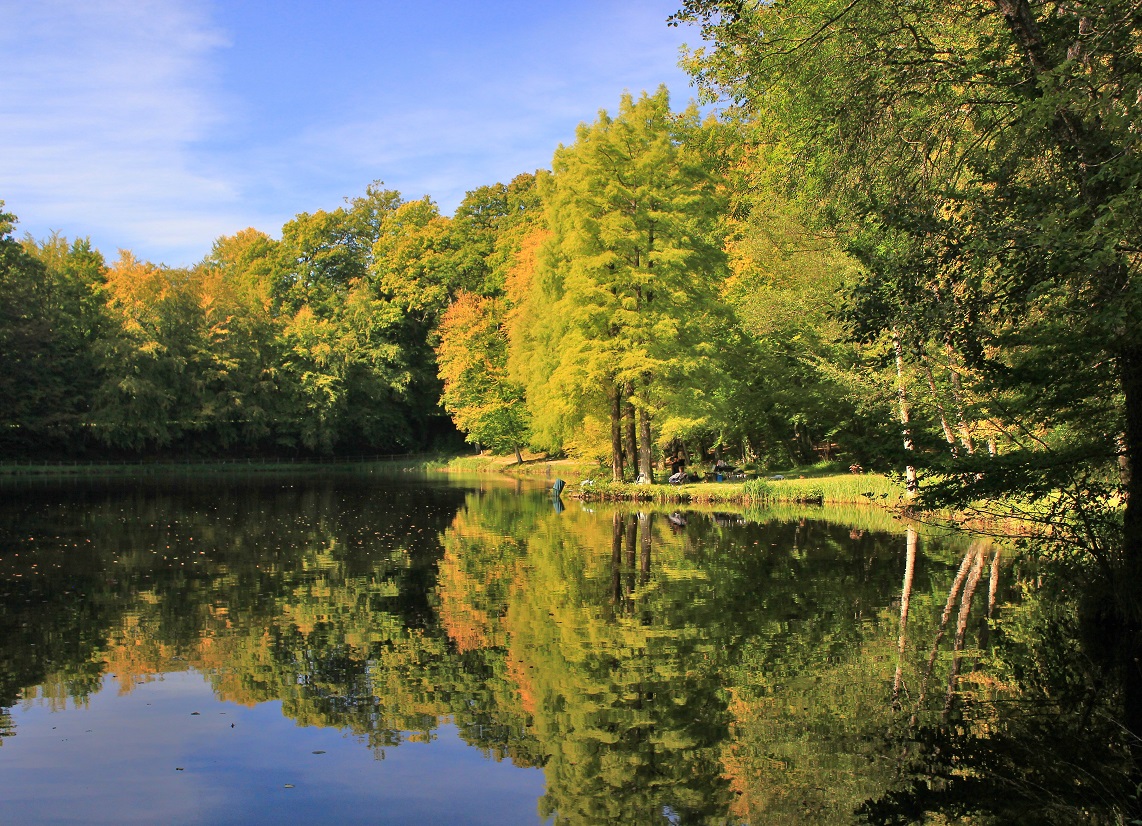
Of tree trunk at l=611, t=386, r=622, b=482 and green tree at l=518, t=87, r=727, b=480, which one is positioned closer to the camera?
green tree at l=518, t=87, r=727, b=480

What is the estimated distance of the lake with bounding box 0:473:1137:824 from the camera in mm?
7328

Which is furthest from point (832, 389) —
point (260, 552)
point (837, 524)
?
point (260, 552)

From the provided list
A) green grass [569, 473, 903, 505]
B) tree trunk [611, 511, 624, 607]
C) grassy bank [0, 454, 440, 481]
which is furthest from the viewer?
grassy bank [0, 454, 440, 481]

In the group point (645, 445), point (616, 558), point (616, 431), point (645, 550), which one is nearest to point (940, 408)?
point (645, 550)

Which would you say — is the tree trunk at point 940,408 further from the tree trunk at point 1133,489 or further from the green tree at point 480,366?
the green tree at point 480,366

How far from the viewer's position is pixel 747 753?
8.12 meters

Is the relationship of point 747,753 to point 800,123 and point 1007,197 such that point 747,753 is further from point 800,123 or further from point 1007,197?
point 800,123

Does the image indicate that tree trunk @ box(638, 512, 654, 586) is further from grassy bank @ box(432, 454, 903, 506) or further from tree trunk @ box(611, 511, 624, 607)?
grassy bank @ box(432, 454, 903, 506)

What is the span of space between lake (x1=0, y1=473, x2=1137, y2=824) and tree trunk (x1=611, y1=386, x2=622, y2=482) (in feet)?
48.3

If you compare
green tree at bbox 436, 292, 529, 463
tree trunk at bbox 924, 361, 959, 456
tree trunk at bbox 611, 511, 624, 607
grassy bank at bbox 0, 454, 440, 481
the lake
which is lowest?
the lake

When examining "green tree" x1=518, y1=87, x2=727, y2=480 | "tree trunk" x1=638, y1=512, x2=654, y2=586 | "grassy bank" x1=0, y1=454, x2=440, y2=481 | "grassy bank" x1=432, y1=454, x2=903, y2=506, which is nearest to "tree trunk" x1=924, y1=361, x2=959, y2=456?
"grassy bank" x1=432, y1=454, x2=903, y2=506

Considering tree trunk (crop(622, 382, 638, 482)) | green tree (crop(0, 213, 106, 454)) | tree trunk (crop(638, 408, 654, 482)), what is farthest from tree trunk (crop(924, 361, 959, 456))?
green tree (crop(0, 213, 106, 454))

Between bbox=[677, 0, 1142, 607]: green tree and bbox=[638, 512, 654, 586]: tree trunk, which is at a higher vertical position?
bbox=[677, 0, 1142, 607]: green tree

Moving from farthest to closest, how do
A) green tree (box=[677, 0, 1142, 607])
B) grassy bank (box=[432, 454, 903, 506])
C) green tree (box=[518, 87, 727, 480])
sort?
green tree (box=[518, 87, 727, 480])
grassy bank (box=[432, 454, 903, 506])
green tree (box=[677, 0, 1142, 607])
